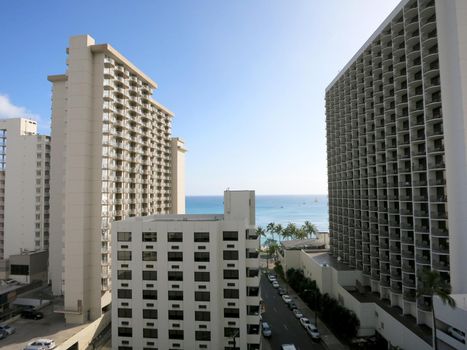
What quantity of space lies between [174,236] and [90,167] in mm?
26894

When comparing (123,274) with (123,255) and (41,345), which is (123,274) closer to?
(123,255)

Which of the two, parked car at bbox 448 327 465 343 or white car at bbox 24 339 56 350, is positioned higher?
parked car at bbox 448 327 465 343

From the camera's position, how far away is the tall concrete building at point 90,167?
196ft

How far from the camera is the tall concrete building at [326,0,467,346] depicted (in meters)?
41.3

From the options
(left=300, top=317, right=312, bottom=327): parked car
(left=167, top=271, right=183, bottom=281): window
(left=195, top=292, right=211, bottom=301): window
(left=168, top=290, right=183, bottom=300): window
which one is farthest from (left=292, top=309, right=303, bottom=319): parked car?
(left=167, top=271, right=183, bottom=281): window

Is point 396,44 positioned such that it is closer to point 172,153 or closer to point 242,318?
point 242,318

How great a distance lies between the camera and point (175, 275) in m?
46.8

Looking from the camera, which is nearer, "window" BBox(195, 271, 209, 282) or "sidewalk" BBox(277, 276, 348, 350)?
"window" BBox(195, 271, 209, 282)

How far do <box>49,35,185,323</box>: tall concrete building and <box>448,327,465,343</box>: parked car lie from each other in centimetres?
5527

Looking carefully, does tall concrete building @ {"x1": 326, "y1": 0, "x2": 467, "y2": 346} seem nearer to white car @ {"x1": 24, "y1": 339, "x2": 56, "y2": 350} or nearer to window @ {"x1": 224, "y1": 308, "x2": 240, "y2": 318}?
window @ {"x1": 224, "y1": 308, "x2": 240, "y2": 318}

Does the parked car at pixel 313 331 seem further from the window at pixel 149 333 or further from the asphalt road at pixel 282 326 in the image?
the window at pixel 149 333

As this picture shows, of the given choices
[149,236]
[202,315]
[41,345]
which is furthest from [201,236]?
[41,345]

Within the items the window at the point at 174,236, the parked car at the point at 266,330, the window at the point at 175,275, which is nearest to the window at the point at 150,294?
the window at the point at 175,275

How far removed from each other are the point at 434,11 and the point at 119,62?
5842 centimetres
